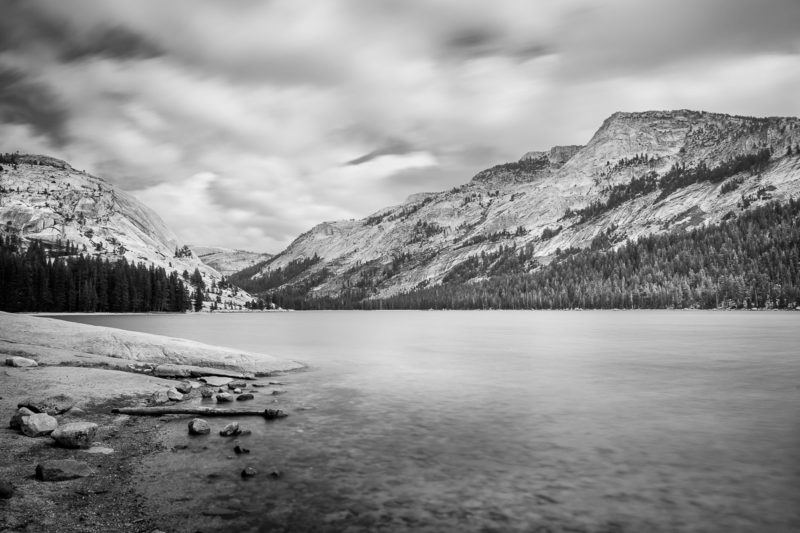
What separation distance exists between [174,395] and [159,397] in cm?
73

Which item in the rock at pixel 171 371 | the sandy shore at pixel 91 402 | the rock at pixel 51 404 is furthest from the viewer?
the rock at pixel 171 371

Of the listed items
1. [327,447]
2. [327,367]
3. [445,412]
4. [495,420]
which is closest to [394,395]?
[445,412]

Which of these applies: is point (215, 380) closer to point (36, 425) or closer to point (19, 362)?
point (19, 362)

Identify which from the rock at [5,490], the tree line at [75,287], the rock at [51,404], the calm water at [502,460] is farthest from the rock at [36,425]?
the tree line at [75,287]

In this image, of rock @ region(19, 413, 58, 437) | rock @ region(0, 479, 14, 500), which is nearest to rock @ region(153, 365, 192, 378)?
rock @ region(19, 413, 58, 437)

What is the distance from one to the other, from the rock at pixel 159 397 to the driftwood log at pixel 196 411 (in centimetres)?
168

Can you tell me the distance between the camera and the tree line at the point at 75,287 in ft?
468

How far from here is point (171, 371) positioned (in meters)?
30.4

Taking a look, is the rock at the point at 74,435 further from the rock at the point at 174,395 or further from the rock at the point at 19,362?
the rock at the point at 19,362

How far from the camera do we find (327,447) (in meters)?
17.2

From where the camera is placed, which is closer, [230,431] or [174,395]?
[230,431]

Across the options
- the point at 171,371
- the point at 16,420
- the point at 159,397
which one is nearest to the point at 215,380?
the point at 171,371

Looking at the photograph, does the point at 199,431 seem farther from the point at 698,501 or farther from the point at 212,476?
the point at 698,501

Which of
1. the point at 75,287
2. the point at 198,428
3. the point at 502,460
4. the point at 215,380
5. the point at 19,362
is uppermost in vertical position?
the point at 75,287
